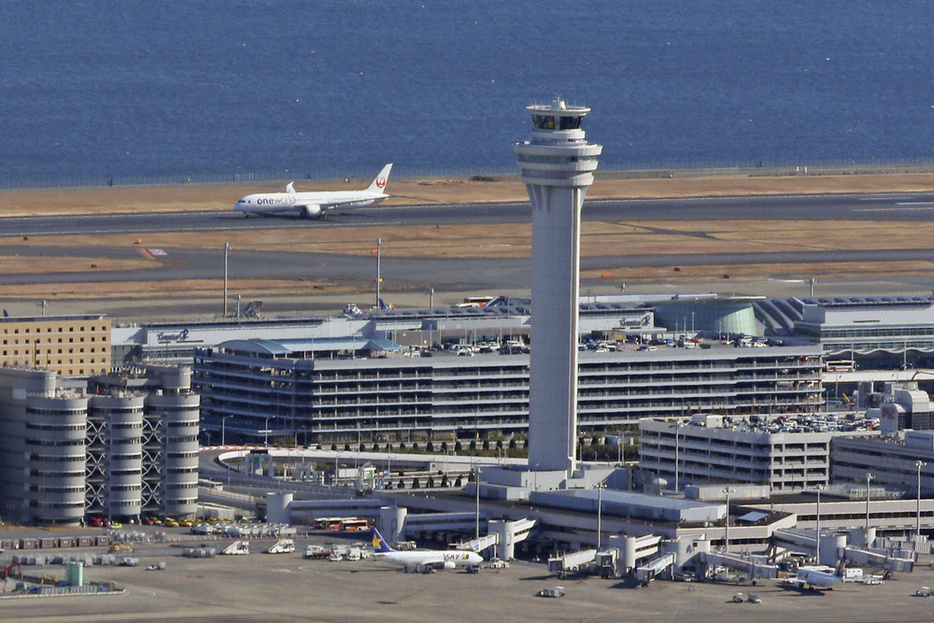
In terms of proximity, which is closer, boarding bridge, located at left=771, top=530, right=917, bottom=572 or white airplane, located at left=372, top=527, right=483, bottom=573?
white airplane, located at left=372, top=527, right=483, bottom=573

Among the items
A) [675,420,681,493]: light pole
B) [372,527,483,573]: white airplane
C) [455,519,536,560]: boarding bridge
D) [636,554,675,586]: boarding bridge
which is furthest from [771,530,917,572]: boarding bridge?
[675,420,681,493]: light pole

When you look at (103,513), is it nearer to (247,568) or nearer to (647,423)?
(247,568)

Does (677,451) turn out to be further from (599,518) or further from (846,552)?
(846,552)

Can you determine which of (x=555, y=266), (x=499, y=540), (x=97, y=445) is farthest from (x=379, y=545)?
(x=555, y=266)

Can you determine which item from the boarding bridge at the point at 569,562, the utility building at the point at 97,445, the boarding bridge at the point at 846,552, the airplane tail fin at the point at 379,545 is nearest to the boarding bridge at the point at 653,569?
the boarding bridge at the point at 569,562

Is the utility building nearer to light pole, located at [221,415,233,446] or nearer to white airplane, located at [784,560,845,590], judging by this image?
light pole, located at [221,415,233,446]

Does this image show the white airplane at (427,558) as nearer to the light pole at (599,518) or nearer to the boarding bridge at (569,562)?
the boarding bridge at (569,562)

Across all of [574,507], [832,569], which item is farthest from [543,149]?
[832,569]
